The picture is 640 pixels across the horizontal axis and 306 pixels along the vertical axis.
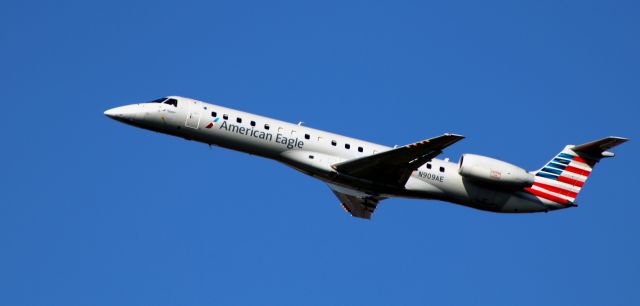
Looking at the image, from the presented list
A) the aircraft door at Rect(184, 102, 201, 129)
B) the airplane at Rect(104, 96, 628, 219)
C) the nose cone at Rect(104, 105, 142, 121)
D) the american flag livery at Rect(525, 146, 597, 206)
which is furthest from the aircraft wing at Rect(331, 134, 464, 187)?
the nose cone at Rect(104, 105, 142, 121)

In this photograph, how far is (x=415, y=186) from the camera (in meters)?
28.0

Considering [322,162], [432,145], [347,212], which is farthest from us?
[347,212]

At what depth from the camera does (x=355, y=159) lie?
1047 inches

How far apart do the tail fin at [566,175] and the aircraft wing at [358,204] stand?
200 inches

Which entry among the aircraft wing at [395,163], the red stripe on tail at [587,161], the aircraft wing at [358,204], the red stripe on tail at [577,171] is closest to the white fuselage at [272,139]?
the aircraft wing at [395,163]

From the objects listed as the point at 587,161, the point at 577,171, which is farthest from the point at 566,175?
the point at 587,161

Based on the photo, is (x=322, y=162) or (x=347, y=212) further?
(x=347, y=212)

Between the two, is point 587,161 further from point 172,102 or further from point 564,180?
point 172,102

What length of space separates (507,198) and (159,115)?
10797 millimetres

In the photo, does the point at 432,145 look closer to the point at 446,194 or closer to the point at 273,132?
the point at 446,194

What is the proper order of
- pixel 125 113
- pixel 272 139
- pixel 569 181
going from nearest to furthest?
pixel 272 139
pixel 125 113
pixel 569 181

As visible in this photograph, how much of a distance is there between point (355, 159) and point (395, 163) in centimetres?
118

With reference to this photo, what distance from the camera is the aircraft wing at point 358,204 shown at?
100 feet

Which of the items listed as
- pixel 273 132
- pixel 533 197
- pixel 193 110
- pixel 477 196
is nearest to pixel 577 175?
pixel 533 197
